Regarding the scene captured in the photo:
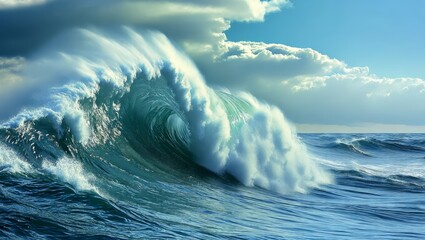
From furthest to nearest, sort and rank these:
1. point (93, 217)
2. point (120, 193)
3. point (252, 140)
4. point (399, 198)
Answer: point (252, 140) < point (399, 198) < point (120, 193) < point (93, 217)

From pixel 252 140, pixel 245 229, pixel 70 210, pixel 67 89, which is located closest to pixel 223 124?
pixel 252 140

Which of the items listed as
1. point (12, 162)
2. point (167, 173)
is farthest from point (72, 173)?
point (167, 173)

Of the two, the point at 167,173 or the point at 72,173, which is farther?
the point at 167,173

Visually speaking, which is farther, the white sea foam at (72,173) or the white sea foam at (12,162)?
the white sea foam at (12,162)

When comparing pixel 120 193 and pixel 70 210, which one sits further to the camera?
pixel 120 193

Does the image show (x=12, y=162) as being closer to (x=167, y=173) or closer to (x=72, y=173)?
(x=72, y=173)

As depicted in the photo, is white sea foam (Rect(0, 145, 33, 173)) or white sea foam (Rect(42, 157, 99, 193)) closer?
white sea foam (Rect(42, 157, 99, 193))

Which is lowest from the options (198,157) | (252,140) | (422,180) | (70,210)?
(70,210)

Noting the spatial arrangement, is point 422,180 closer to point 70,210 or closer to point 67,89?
point 67,89
